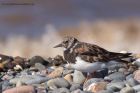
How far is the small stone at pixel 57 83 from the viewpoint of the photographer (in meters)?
5.25

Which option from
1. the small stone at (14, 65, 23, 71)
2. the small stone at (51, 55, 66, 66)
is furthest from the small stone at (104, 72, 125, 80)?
the small stone at (14, 65, 23, 71)

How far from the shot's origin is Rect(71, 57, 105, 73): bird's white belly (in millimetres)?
5449

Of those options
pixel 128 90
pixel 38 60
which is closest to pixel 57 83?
pixel 128 90

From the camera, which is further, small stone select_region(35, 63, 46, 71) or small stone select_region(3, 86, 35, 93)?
small stone select_region(35, 63, 46, 71)

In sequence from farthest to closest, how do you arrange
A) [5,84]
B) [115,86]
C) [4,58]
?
[4,58] < [5,84] < [115,86]

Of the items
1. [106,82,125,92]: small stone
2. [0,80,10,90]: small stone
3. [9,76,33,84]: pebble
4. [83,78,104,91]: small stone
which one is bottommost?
[106,82,125,92]: small stone

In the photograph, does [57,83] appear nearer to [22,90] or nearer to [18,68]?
[22,90]

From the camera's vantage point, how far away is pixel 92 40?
7254 mm

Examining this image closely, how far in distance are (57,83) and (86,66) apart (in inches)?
13.9

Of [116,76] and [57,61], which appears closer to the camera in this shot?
[116,76]

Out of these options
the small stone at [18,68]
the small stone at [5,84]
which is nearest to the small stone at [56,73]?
the small stone at [5,84]

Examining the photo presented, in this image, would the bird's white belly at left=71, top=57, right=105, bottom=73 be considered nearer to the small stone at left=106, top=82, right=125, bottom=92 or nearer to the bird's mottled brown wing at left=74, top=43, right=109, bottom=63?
the bird's mottled brown wing at left=74, top=43, right=109, bottom=63

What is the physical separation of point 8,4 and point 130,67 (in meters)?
2.13

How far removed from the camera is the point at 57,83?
5.29 meters
